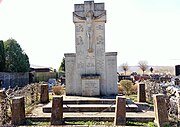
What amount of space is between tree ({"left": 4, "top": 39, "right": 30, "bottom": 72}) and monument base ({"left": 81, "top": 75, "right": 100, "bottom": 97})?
24647 millimetres

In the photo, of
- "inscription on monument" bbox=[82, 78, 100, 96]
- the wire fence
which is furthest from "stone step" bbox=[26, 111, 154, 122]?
"inscription on monument" bbox=[82, 78, 100, 96]

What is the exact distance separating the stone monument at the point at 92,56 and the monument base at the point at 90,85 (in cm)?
22

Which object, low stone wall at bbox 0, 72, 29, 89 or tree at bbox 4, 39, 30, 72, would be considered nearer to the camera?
low stone wall at bbox 0, 72, 29, 89

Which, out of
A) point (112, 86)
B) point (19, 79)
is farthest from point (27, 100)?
point (19, 79)

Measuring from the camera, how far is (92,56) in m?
12.6

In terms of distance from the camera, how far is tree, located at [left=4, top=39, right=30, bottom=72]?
34.8m

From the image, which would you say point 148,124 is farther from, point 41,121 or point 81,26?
point 81,26

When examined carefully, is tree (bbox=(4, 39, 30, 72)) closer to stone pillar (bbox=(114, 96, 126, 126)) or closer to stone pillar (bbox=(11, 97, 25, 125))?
stone pillar (bbox=(11, 97, 25, 125))

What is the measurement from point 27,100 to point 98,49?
4507 millimetres

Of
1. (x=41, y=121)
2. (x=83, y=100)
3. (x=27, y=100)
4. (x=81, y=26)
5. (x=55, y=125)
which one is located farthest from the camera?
(x=81, y=26)

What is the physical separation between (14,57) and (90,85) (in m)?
25.3

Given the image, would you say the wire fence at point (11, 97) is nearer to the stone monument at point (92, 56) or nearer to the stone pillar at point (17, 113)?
the stone pillar at point (17, 113)

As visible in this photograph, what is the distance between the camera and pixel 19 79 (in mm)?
34188

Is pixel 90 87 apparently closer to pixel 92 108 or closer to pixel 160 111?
pixel 92 108
